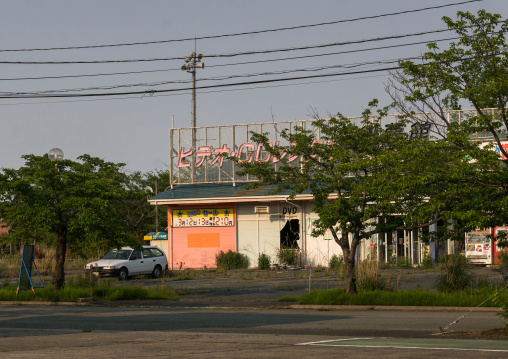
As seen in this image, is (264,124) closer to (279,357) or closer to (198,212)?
(198,212)

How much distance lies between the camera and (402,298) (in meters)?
20.2

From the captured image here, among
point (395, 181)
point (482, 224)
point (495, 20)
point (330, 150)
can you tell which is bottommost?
point (482, 224)

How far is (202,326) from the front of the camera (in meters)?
15.8

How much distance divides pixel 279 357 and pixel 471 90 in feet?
22.3

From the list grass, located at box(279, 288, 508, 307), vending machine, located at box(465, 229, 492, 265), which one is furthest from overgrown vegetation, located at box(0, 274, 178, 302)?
vending machine, located at box(465, 229, 492, 265)

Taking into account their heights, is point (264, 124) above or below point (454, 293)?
above

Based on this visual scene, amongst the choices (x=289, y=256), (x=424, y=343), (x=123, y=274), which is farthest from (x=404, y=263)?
(x=424, y=343)

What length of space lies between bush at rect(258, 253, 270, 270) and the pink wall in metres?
Result: 2.04

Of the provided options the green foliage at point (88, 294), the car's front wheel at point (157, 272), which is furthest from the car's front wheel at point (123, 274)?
the green foliage at point (88, 294)

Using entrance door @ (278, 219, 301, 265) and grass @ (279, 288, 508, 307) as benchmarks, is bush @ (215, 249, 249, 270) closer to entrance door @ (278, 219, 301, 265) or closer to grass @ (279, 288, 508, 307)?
entrance door @ (278, 219, 301, 265)

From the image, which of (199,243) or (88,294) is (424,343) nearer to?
(88,294)

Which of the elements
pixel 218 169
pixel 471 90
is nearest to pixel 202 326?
pixel 471 90

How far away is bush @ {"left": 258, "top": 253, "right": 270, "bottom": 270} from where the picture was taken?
39781 mm

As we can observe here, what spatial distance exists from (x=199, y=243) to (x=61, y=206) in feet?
61.7
